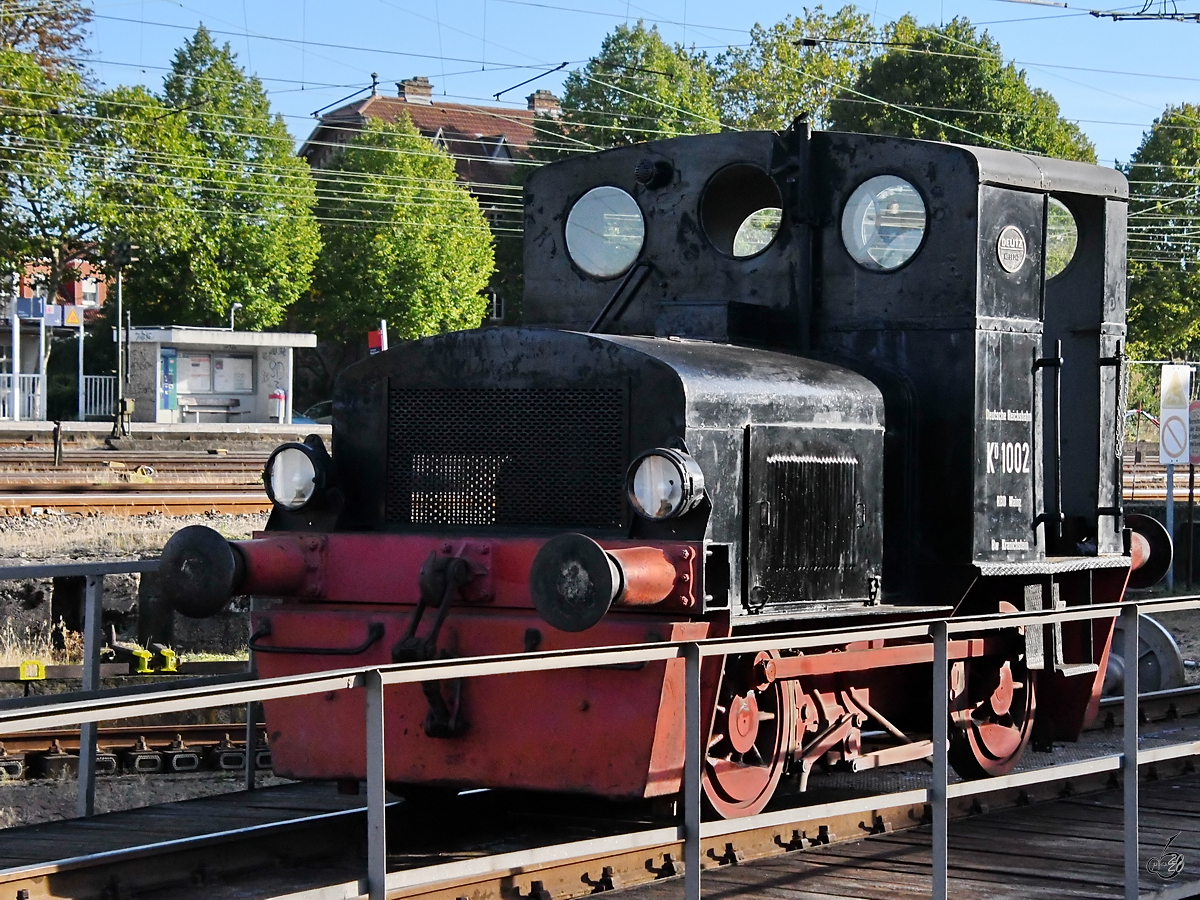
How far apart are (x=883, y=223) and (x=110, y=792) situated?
5600 millimetres

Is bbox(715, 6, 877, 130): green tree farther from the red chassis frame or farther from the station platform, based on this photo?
the red chassis frame

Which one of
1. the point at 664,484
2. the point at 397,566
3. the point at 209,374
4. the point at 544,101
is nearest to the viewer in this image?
the point at 664,484

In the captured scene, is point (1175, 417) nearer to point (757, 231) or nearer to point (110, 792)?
point (757, 231)

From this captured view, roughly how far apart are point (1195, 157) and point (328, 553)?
5050 centimetres

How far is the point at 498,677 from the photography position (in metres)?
5.67

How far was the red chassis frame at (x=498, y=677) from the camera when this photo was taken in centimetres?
543

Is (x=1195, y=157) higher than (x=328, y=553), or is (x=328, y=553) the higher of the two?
(x=1195, y=157)

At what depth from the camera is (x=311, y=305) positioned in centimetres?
6181

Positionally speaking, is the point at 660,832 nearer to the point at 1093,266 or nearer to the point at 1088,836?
the point at 1088,836

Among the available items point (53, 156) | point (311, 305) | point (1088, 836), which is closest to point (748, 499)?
point (1088, 836)

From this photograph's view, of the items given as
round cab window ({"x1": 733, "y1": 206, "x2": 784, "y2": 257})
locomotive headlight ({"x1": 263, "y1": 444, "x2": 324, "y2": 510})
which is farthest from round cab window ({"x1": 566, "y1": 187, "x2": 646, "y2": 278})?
locomotive headlight ({"x1": 263, "y1": 444, "x2": 324, "y2": 510})

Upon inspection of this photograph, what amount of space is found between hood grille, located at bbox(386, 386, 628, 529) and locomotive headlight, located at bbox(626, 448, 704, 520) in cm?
27

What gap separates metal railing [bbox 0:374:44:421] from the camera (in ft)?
135

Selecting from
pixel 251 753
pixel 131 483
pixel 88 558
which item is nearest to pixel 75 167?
pixel 131 483
